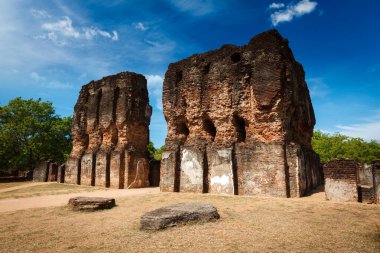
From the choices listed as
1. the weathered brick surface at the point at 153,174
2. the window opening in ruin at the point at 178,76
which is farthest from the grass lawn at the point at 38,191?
the window opening in ruin at the point at 178,76

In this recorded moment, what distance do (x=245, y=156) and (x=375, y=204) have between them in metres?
4.40

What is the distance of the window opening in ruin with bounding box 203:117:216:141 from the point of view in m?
12.7

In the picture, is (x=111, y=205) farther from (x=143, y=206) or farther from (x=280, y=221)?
(x=280, y=221)

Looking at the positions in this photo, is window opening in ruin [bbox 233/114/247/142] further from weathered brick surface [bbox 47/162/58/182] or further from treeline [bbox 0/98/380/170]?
weathered brick surface [bbox 47/162/58/182]

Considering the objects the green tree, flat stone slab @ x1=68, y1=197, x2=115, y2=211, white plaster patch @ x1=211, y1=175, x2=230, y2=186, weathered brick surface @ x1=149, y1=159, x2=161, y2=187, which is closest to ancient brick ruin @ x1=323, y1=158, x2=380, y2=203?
white plaster patch @ x1=211, y1=175, x2=230, y2=186

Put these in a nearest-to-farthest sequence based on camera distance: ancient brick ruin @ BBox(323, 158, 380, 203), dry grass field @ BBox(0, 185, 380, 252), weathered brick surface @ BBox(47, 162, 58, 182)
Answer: dry grass field @ BBox(0, 185, 380, 252) → ancient brick ruin @ BBox(323, 158, 380, 203) → weathered brick surface @ BBox(47, 162, 58, 182)

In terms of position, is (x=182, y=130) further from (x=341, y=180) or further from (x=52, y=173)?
(x=52, y=173)

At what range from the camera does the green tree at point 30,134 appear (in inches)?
939

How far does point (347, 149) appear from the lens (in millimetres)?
29234

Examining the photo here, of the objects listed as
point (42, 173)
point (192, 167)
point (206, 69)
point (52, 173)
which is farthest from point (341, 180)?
point (42, 173)

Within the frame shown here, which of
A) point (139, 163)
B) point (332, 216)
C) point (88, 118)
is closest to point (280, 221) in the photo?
point (332, 216)

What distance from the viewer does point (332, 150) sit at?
3019 centimetres

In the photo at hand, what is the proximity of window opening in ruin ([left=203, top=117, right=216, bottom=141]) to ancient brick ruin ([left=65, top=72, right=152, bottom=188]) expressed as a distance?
17.5 ft

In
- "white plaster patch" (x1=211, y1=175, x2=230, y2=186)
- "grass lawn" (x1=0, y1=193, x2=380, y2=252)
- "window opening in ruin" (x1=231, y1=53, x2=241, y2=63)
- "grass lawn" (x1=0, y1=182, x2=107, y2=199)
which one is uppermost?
"window opening in ruin" (x1=231, y1=53, x2=241, y2=63)
